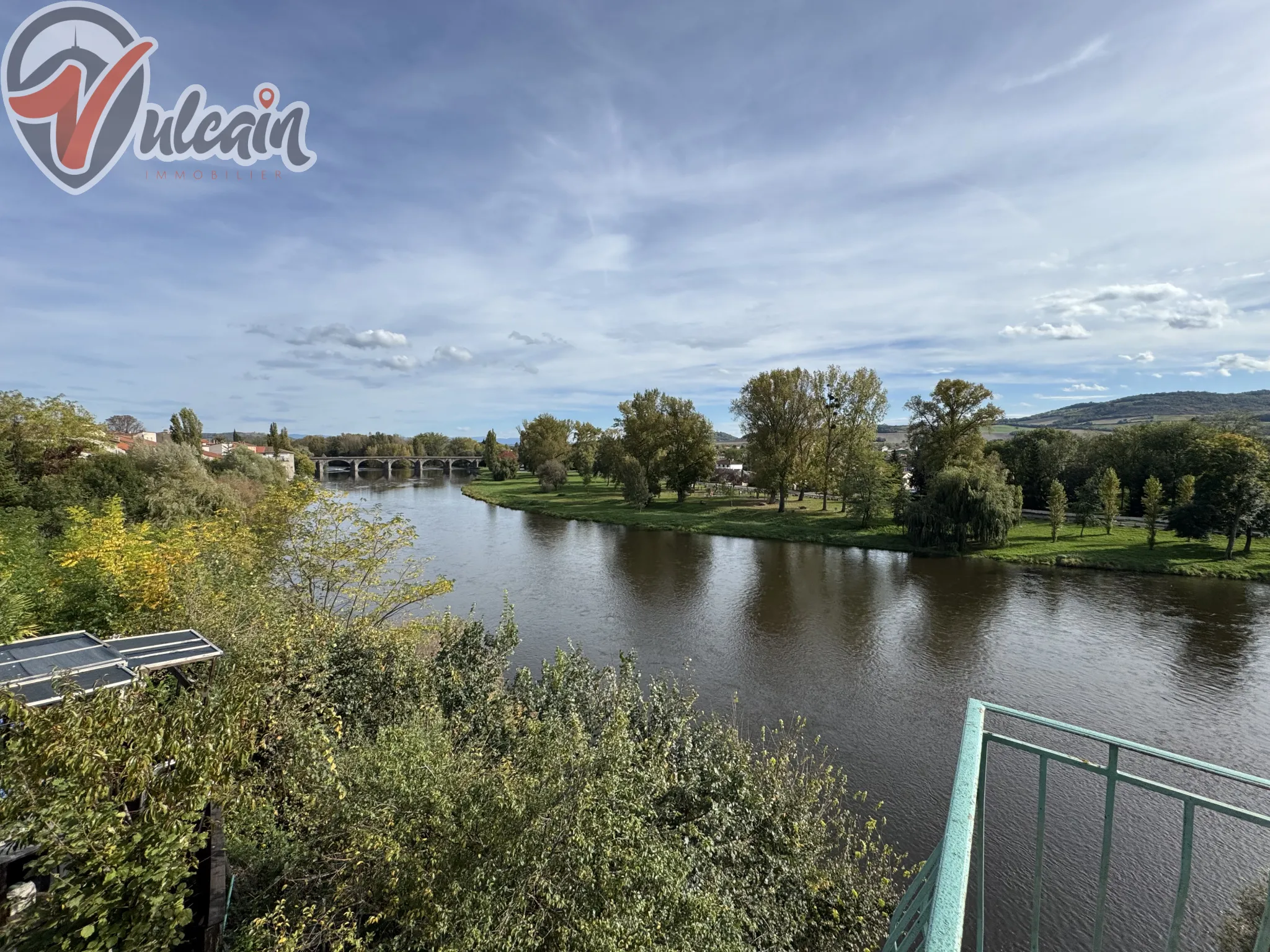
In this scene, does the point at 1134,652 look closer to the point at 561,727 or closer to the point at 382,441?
the point at 561,727

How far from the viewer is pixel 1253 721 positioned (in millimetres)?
12867

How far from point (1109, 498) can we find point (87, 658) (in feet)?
140

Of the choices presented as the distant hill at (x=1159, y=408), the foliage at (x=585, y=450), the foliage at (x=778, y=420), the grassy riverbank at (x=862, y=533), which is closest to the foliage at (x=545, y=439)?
the foliage at (x=585, y=450)

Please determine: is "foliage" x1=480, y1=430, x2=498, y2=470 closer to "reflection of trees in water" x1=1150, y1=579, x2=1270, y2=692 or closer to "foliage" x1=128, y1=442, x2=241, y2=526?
"foliage" x1=128, y1=442, x2=241, y2=526

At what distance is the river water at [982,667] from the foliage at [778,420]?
38.8 feet

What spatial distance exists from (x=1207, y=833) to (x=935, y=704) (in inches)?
→ 189

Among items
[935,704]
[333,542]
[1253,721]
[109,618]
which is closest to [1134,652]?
[1253,721]

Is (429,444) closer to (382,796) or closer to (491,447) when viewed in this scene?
(491,447)

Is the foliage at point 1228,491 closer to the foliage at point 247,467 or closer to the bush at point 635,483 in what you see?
the bush at point 635,483

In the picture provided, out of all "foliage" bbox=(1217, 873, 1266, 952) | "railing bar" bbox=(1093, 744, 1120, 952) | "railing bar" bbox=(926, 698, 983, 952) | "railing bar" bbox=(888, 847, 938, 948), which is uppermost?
"railing bar" bbox=(926, 698, 983, 952)

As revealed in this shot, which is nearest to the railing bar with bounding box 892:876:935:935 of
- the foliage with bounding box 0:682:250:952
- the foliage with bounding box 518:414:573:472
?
the foliage with bounding box 0:682:250:952

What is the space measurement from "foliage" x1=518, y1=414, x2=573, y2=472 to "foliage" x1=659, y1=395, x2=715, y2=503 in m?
29.8

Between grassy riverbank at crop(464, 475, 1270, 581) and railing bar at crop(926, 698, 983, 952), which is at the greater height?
railing bar at crop(926, 698, 983, 952)

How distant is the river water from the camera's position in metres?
8.77
